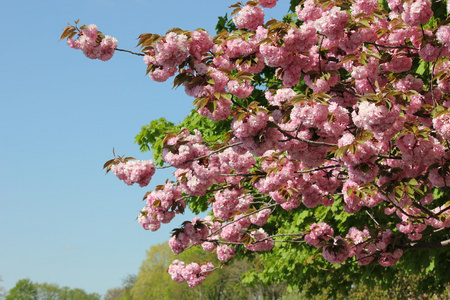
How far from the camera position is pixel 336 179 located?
6723 millimetres

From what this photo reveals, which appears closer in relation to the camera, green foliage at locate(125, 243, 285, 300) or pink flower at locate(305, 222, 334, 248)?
pink flower at locate(305, 222, 334, 248)

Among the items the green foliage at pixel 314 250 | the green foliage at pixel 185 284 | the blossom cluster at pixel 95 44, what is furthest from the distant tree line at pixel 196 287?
the blossom cluster at pixel 95 44

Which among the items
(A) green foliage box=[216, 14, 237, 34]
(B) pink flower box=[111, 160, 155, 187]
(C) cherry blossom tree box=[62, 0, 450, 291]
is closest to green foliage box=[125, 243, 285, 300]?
(A) green foliage box=[216, 14, 237, 34]

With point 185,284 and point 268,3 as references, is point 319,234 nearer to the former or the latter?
point 268,3

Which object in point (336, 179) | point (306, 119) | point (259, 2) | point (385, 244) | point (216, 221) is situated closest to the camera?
point (306, 119)

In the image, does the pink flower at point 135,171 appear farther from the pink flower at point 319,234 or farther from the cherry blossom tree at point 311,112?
the pink flower at point 319,234

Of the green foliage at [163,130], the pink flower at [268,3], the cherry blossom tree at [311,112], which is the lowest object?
the cherry blossom tree at [311,112]

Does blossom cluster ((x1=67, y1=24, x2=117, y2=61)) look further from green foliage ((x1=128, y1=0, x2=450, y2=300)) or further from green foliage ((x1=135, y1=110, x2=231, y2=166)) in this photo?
green foliage ((x1=135, y1=110, x2=231, y2=166))

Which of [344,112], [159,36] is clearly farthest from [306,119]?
[159,36]

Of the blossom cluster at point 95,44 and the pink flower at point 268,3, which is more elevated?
the blossom cluster at point 95,44

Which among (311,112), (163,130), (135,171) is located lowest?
(311,112)

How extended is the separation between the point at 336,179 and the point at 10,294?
295ft

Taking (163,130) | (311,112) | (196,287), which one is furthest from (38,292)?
(311,112)

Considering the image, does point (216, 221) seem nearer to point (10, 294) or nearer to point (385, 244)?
point (385, 244)
